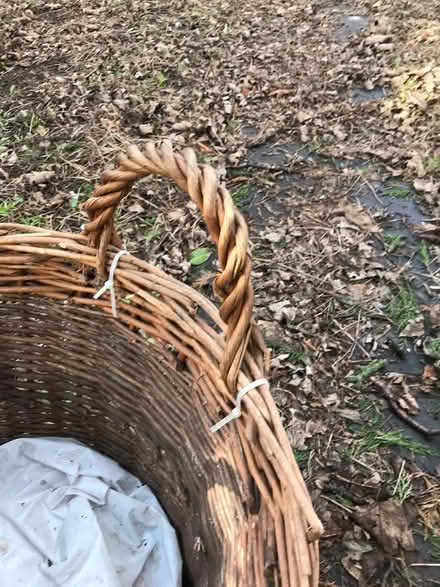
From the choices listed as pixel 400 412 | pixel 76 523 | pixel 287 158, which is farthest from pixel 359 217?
pixel 76 523

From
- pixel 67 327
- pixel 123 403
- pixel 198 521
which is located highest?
pixel 67 327

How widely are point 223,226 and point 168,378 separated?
1.51 feet

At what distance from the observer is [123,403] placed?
1174 mm

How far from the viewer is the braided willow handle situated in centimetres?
65

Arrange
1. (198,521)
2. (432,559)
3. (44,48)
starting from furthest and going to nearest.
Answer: (44,48) < (432,559) < (198,521)

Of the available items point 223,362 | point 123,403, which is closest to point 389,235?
point 123,403

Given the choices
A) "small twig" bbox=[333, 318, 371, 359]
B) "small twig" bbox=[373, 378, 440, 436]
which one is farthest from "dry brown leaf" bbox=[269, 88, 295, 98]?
"small twig" bbox=[373, 378, 440, 436]

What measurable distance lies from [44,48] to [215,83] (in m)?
1.14

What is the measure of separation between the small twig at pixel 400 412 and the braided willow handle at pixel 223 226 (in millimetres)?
953

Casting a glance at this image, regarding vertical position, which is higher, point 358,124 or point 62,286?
point 62,286

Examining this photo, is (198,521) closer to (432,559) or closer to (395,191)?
(432,559)

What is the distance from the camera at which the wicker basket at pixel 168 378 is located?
67 cm

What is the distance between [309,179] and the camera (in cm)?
236

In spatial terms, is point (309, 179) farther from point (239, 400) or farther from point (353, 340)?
point (239, 400)
